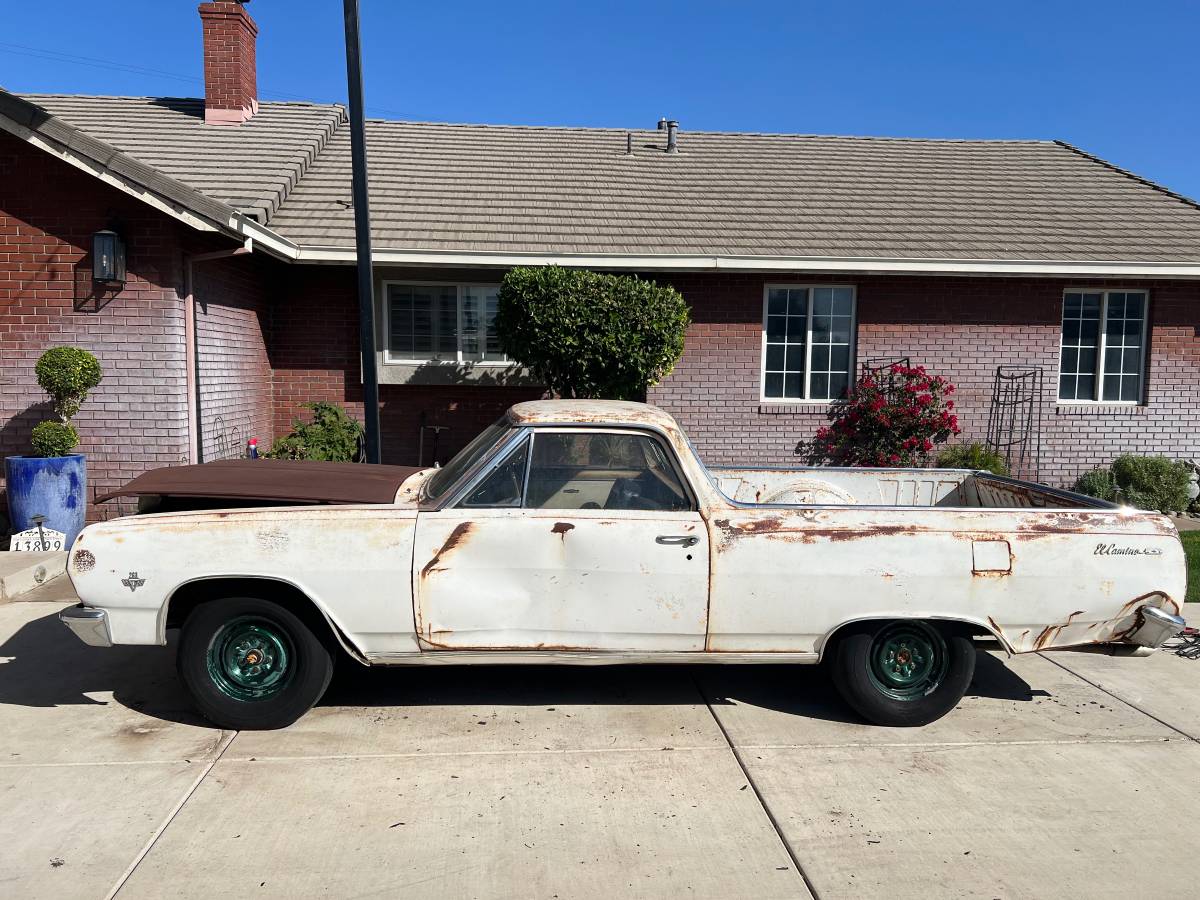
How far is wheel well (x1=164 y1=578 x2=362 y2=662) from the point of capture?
4.56 m

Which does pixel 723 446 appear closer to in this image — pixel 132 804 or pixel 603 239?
pixel 603 239

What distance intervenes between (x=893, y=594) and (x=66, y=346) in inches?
302

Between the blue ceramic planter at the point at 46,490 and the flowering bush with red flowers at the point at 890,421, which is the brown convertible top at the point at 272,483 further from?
the flowering bush with red flowers at the point at 890,421

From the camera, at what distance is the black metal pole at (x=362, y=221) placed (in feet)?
25.3

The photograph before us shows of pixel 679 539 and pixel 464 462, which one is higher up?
pixel 464 462

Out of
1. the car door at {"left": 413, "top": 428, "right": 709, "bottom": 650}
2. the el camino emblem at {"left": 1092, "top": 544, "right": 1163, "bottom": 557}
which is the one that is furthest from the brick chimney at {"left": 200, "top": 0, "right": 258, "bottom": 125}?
the el camino emblem at {"left": 1092, "top": 544, "right": 1163, "bottom": 557}

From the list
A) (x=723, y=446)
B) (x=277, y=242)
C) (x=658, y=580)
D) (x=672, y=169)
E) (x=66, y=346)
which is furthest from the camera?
(x=672, y=169)

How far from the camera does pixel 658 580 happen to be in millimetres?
4551

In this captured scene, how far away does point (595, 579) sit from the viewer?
178 inches

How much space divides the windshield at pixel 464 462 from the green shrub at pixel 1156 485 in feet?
31.4

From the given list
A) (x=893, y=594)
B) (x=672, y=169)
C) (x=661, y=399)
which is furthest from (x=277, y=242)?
(x=893, y=594)

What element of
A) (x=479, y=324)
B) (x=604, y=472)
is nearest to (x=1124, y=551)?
(x=604, y=472)

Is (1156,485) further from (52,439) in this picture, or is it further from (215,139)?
(215,139)

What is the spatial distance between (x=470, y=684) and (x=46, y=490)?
4917mm
